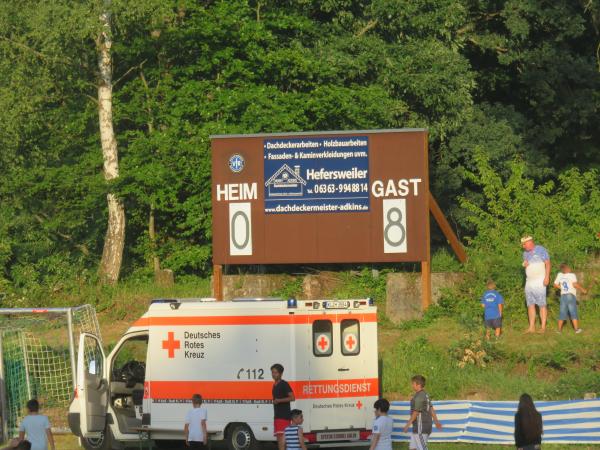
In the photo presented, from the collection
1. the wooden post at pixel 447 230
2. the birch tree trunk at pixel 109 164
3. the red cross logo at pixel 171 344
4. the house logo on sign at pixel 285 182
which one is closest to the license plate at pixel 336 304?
the red cross logo at pixel 171 344

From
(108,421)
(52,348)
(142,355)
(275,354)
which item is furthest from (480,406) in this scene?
(52,348)

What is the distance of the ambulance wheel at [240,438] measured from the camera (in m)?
19.9

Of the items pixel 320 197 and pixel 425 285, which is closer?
pixel 425 285

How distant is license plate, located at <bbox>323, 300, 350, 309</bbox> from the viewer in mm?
19953

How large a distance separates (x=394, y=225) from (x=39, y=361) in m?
8.93

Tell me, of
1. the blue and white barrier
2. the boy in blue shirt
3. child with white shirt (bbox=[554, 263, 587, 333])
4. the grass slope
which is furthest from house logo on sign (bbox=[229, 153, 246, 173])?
the blue and white barrier

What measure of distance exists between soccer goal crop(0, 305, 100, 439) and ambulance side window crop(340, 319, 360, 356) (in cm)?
538

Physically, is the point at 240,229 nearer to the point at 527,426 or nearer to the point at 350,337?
the point at 350,337

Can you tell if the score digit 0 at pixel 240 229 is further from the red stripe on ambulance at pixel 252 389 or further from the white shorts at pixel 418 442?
the white shorts at pixel 418 442

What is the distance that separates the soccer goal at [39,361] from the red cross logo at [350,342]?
542 centimetres

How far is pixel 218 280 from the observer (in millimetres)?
28391

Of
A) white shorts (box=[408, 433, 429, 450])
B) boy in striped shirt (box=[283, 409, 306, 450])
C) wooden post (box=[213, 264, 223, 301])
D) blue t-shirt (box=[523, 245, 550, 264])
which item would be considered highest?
blue t-shirt (box=[523, 245, 550, 264])

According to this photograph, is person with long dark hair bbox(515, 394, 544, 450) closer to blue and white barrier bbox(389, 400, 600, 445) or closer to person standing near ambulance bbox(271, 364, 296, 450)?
blue and white barrier bbox(389, 400, 600, 445)

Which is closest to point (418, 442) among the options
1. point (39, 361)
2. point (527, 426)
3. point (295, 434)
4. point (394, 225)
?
point (295, 434)
